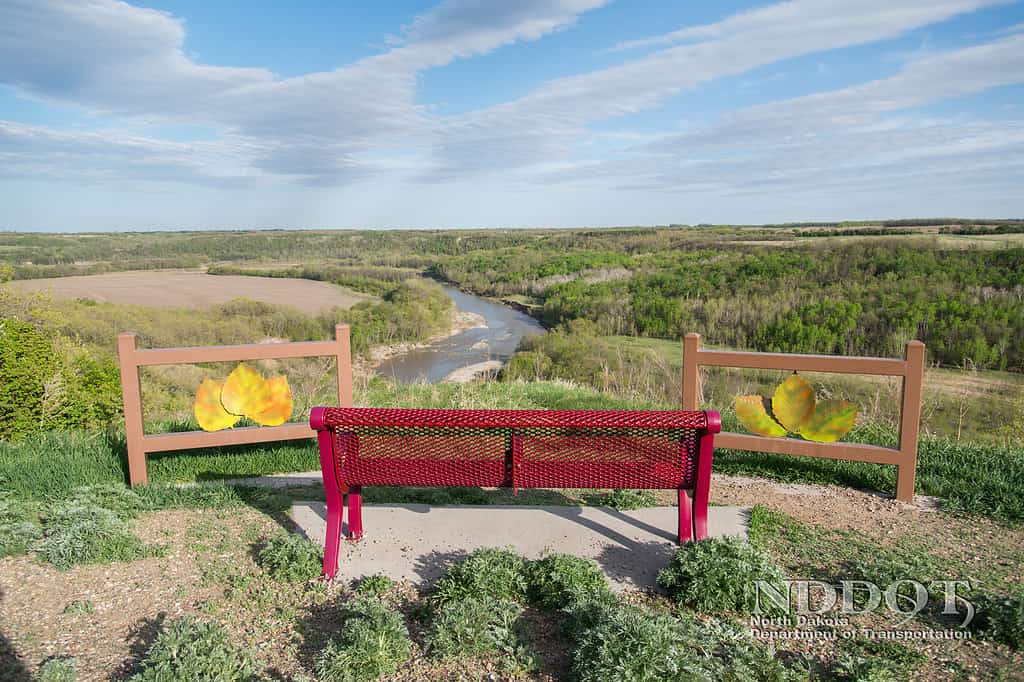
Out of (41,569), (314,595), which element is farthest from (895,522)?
(41,569)

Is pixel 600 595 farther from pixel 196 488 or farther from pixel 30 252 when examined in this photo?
pixel 30 252

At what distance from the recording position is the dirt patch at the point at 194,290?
28469 millimetres

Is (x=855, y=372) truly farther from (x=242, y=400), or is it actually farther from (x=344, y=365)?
(x=242, y=400)

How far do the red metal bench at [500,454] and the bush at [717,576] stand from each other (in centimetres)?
28

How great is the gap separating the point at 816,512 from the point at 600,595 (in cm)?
205

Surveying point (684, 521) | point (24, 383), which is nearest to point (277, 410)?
point (24, 383)

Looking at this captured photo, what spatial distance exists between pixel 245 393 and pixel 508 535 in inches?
94.8

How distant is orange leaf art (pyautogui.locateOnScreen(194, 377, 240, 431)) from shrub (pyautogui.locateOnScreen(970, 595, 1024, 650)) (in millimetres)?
4643

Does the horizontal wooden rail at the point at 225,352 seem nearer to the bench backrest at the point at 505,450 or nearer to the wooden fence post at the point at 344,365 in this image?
the wooden fence post at the point at 344,365

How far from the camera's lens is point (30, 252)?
34188 millimetres

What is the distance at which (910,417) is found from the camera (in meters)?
4.30

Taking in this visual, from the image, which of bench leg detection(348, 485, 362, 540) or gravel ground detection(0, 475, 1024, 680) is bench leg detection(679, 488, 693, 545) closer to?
gravel ground detection(0, 475, 1024, 680)

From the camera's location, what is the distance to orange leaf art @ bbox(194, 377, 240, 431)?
15.7ft

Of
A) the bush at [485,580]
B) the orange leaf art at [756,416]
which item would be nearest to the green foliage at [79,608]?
the bush at [485,580]
